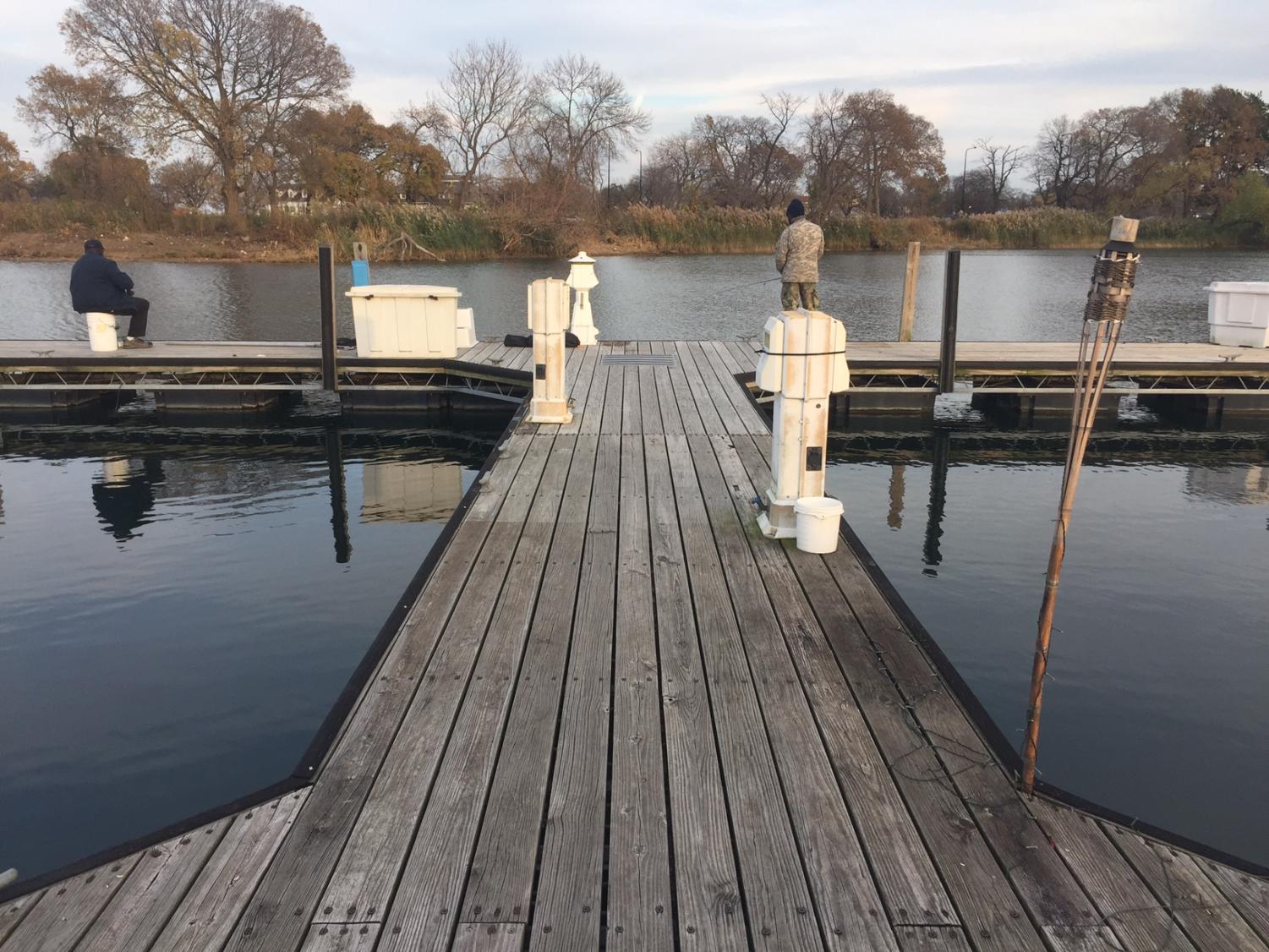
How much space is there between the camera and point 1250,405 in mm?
11328

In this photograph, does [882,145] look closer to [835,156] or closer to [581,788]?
[835,156]

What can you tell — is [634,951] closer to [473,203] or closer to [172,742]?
[172,742]

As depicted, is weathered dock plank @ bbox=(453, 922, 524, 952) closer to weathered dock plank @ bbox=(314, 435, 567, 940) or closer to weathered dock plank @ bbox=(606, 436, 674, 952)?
weathered dock plank @ bbox=(314, 435, 567, 940)

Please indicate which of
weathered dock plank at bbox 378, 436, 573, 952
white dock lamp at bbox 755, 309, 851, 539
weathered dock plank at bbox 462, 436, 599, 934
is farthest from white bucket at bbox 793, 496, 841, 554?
weathered dock plank at bbox 378, 436, 573, 952

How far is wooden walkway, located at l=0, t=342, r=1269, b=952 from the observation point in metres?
2.14

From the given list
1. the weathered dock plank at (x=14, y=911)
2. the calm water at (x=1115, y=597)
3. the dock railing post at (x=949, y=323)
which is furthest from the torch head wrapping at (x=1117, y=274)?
the dock railing post at (x=949, y=323)

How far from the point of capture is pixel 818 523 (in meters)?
4.55

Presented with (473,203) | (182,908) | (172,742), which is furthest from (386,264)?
(182,908)

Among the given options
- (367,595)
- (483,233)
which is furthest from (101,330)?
(483,233)

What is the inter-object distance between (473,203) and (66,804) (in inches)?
1367

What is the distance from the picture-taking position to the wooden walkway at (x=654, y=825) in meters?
Answer: 2.14

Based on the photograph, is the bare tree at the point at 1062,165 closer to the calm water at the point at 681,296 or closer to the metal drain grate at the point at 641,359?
the calm water at the point at 681,296

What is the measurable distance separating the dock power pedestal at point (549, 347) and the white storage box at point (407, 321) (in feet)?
11.3

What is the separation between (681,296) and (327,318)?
456 inches
